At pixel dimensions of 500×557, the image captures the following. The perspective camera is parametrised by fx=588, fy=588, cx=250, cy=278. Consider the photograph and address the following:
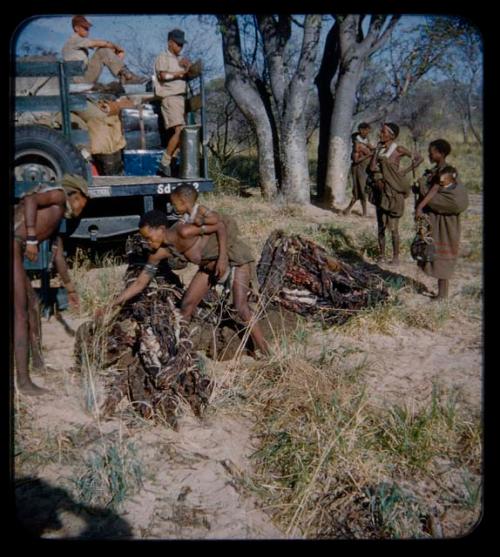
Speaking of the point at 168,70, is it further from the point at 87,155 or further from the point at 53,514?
the point at 53,514

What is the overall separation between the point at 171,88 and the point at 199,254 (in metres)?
3.69

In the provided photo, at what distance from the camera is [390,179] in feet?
23.6

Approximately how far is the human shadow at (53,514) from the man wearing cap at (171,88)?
16.8ft

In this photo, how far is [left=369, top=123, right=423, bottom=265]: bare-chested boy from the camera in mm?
7164

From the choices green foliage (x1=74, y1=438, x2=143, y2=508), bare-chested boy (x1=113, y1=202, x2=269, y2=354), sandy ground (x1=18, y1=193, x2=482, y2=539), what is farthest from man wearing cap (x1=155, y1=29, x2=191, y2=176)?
green foliage (x1=74, y1=438, x2=143, y2=508)

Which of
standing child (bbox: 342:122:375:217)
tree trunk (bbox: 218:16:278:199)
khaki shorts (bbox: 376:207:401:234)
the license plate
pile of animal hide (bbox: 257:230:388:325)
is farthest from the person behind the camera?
tree trunk (bbox: 218:16:278:199)

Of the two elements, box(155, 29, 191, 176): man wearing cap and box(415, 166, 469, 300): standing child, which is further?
box(155, 29, 191, 176): man wearing cap

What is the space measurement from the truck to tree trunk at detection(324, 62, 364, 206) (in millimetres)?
4446

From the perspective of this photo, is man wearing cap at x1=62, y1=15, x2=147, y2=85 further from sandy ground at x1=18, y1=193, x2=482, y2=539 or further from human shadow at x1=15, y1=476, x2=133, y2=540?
human shadow at x1=15, y1=476, x2=133, y2=540

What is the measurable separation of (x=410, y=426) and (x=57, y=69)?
4.74m

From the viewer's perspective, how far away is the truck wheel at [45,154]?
5.53 meters
